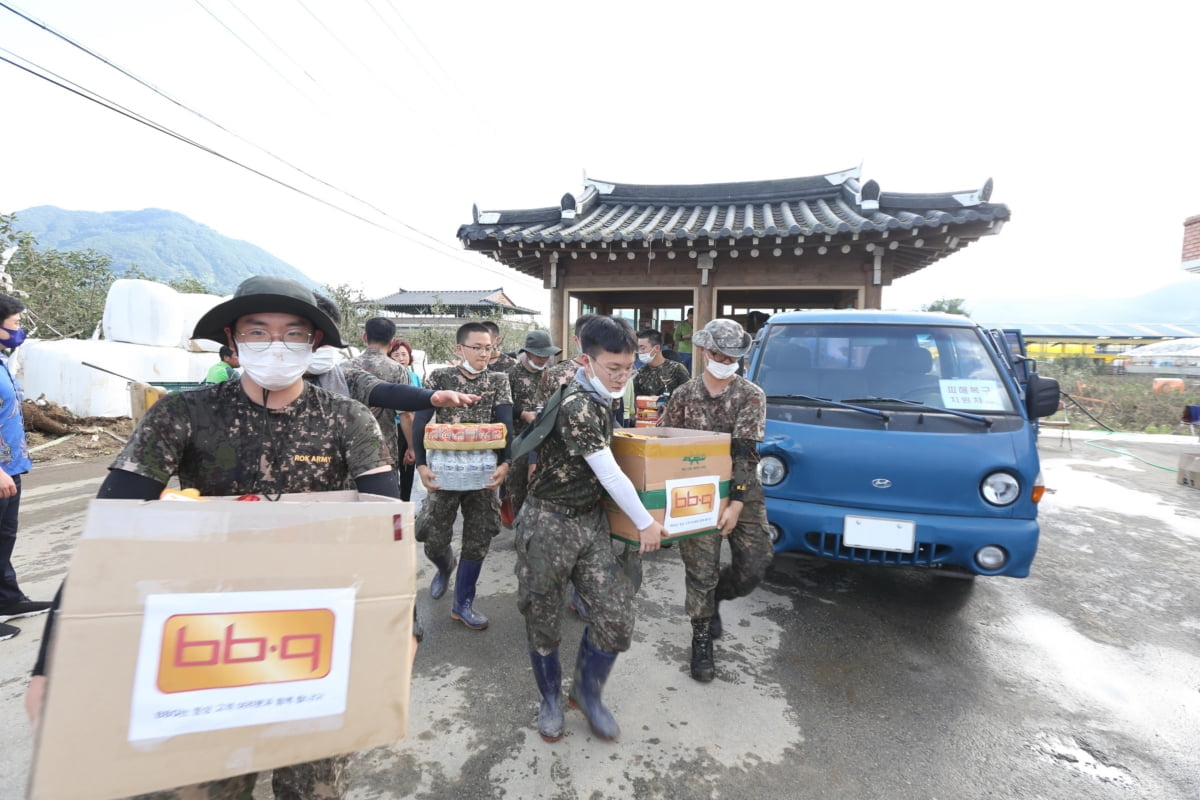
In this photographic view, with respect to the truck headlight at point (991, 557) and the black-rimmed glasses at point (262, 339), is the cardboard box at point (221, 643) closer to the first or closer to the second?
the black-rimmed glasses at point (262, 339)

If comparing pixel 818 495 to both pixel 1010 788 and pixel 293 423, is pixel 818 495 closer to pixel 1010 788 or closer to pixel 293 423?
pixel 1010 788

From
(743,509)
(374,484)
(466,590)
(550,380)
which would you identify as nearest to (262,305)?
(374,484)

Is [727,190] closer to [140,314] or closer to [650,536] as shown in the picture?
[650,536]

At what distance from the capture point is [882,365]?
154 inches

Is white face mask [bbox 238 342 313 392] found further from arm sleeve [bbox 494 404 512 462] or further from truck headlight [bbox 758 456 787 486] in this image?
truck headlight [bbox 758 456 787 486]

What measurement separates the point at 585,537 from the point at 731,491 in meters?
0.95

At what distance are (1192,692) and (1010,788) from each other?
167 cm

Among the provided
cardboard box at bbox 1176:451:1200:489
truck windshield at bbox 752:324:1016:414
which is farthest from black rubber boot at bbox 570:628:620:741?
cardboard box at bbox 1176:451:1200:489

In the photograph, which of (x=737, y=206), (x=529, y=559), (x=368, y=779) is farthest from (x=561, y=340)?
(x=368, y=779)

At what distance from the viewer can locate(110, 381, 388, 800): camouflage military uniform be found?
142 cm

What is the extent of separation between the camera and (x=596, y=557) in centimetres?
236

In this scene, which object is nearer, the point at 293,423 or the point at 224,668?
the point at 224,668

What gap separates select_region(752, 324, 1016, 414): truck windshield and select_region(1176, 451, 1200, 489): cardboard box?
6.71 metres

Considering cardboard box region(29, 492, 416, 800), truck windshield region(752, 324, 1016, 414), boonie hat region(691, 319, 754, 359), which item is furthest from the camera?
truck windshield region(752, 324, 1016, 414)
